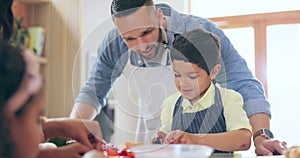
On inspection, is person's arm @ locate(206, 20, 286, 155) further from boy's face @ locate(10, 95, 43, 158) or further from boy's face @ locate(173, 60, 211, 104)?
boy's face @ locate(10, 95, 43, 158)

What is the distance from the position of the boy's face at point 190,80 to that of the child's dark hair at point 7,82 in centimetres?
35

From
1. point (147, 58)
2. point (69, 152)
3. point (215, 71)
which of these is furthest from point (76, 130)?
point (215, 71)

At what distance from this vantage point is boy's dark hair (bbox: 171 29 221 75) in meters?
0.55

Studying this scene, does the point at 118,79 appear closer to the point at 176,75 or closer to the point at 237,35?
the point at 176,75

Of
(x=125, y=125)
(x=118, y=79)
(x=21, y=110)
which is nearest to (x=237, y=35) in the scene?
(x=118, y=79)

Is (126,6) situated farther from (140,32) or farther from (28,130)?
(28,130)

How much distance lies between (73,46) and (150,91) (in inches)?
48.9

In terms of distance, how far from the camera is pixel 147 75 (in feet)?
1.98

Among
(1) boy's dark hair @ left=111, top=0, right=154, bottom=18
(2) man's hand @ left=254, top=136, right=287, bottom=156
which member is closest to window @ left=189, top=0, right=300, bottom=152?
(2) man's hand @ left=254, top=136, right=287, bottom=156

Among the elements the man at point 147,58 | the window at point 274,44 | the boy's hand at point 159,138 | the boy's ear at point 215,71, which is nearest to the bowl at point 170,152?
the boy's hand at point 159,138

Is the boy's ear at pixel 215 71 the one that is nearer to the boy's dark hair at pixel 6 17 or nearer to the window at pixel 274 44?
the boy's dark hair at pixel 6 17

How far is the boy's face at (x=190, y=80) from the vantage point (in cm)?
54

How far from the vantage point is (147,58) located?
58 centimetres

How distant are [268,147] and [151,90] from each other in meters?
0.21
